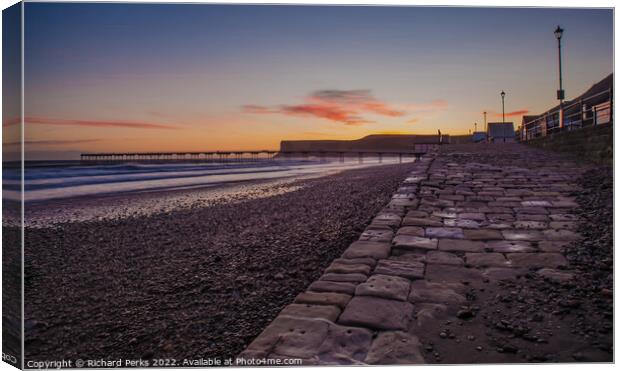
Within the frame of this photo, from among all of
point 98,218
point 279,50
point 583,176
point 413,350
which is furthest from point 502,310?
point 98,218

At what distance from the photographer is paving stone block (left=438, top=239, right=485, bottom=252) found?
3.38 metres

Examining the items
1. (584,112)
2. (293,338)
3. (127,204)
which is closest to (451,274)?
(293,338)

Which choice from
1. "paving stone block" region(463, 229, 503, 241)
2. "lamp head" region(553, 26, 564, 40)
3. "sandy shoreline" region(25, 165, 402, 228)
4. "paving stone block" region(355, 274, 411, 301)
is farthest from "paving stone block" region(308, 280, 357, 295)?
"sandy shoreline" region(25, 165, 402, 228)

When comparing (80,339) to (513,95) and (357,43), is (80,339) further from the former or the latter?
(513,95)

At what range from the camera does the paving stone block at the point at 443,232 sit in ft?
12.5

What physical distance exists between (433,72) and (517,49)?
62cm

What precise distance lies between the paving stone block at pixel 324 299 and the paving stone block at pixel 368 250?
0.82 m

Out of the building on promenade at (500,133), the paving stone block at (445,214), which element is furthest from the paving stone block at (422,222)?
the building on promenade at (500,133)

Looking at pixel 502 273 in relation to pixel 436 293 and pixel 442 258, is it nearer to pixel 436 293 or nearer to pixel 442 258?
pixel 442 258

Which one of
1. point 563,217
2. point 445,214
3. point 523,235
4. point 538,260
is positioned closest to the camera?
point 538,260

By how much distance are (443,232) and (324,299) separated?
6.47ft

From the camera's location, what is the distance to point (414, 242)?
3574mm

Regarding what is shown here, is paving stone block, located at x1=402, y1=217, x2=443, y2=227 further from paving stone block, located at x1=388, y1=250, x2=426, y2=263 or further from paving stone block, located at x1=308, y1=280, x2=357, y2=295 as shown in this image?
paving stone block, located at x1=308, y1=280, x2=357, y2=295

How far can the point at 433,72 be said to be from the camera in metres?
3.25
